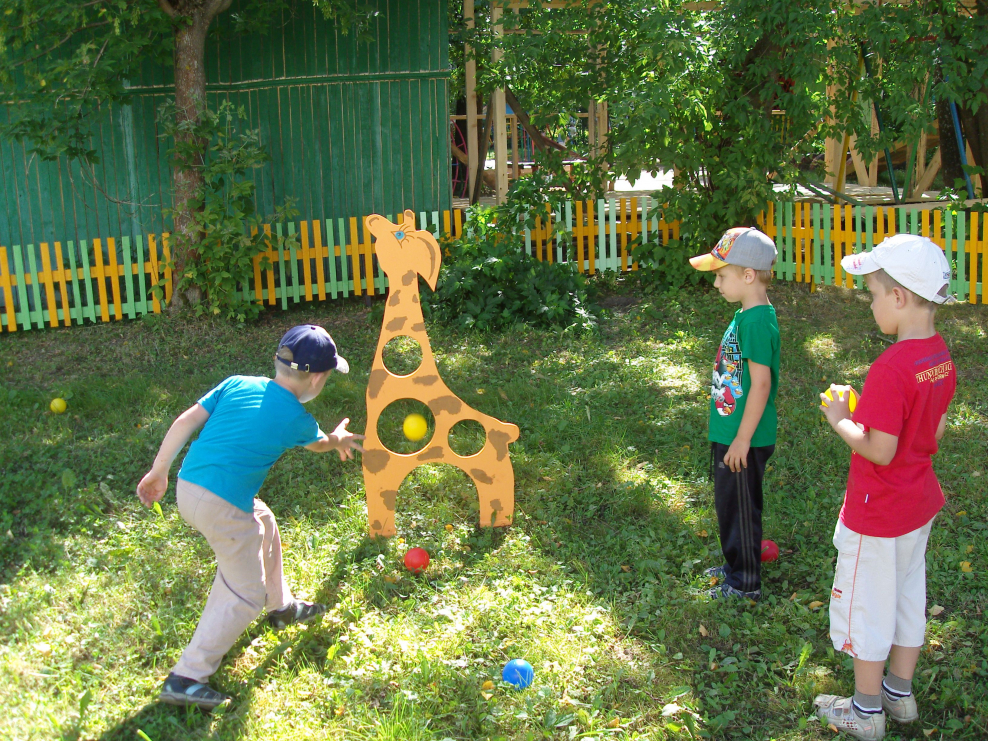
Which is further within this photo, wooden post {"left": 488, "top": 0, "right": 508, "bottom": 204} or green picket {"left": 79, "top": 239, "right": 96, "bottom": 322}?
wooden post {"left": 488, "top": 0, "right": 508, "bottom": 204}

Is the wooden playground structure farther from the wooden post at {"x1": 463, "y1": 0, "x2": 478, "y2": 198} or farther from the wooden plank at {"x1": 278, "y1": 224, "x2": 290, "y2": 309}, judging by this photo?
the wooden plank at {"x1": 278, "y1": 224, "x2": 290, "y2": 309}

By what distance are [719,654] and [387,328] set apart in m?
2.05

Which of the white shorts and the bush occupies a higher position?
the bush

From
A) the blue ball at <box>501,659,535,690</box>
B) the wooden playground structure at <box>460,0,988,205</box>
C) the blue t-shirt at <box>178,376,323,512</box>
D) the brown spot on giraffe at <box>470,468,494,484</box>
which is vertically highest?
the wooden playground structure at <box>460,0,988,205</box>

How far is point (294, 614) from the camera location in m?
3.72

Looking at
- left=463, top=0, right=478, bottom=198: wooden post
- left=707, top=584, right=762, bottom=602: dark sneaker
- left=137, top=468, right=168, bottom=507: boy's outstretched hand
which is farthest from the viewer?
left=463, top=0, right=478, bottom=198: wooden post

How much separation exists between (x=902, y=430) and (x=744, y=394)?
81 cm

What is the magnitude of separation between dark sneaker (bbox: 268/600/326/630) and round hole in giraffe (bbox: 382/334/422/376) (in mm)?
3351

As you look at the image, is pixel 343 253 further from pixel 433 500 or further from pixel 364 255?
pixel 433 500

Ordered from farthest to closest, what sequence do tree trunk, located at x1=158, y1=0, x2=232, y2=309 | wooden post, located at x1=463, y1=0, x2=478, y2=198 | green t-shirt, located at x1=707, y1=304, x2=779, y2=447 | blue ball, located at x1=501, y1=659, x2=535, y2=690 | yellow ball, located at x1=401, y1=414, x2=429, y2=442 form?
1. wooden post, located at x1=463, y1=0, x2=478, y2=198
2. tree trunk, located at x1=158, y1=0, x2=232, y2=309
3. yellow ball, located at x1=401, y1=414, x2=429, y2=442
4. green t-shirt, located at x1=707, y1=304, x2=779, y2=447
5. blue ball, located at x1=501, y1=659, x2=535, y2=690

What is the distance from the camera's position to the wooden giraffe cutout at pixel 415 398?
13.7 ft

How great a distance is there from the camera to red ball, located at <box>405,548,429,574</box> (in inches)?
162

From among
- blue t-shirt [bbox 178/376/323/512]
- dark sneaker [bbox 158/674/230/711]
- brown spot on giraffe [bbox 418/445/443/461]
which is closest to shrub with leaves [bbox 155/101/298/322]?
brown spot on giraffe [bbox 418/445/443/461]

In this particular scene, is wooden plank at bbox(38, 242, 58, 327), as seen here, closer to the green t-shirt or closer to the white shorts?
the green t-shirt
